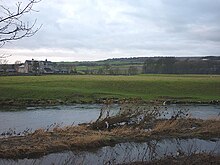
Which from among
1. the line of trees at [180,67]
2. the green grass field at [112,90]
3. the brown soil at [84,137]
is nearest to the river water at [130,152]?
the brown soil at [84,137]

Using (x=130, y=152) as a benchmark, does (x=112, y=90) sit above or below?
above

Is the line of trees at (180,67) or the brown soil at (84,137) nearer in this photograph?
the brown soil at (84,137)

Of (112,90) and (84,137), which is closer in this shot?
(84,137)

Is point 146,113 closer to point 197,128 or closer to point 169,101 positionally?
point 197,128

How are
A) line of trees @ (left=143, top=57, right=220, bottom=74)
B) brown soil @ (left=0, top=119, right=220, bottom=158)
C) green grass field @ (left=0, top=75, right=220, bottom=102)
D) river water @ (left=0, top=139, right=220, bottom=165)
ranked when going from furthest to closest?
line of trees @ (left=143, top=57, right=220, bottom=74) → green grass field @ (left=0, top=75, right=220, bottom=102) → brown soil @ (left=0, top=119, right=220, bottom=158) → river water @ (left=0, top=139, right=220, bottom=165)

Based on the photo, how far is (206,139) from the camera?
2517cm

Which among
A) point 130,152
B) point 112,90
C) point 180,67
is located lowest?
point 130,152

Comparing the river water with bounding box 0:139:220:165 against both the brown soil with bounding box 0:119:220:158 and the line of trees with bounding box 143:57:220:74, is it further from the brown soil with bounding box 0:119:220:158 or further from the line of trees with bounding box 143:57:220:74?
the line of trees with bounding box 143:57:220:74

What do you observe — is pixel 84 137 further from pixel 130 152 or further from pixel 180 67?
pixel 180 67

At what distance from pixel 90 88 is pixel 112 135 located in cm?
4601

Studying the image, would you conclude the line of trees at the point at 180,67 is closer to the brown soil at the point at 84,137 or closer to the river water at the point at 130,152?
the brown soil at the point at 84,137

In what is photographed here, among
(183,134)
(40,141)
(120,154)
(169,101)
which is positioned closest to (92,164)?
(120,154)

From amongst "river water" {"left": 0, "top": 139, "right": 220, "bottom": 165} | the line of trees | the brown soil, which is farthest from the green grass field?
the line of trees

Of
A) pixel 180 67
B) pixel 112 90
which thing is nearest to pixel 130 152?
pixel 112 90
